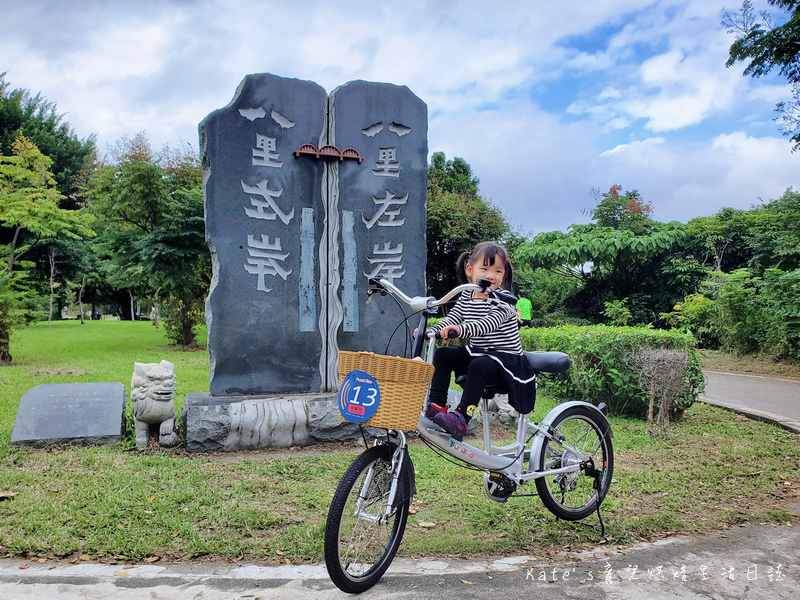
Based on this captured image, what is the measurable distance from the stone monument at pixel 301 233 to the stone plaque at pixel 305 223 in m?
0.01

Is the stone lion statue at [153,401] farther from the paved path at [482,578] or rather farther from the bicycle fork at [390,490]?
the bicycle fork at [390,490]

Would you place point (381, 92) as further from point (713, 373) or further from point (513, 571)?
point (713, 373)

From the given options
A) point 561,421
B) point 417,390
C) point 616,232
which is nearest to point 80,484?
point 417,390

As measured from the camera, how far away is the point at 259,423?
16.4 ft

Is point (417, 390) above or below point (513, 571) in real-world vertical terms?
above

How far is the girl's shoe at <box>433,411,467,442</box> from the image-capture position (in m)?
2.76

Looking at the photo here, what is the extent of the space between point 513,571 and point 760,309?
11.5 metres

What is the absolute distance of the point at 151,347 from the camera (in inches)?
563

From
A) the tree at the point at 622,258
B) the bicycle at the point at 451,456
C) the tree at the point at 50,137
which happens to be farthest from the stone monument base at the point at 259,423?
the tree at the point at 50,137

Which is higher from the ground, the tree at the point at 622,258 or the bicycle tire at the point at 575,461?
the tree at the point at 622,258

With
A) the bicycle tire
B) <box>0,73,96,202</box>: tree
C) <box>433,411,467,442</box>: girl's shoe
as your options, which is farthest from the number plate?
<box>0,73,96,202</box>: tree

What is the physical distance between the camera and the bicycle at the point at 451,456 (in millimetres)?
2441

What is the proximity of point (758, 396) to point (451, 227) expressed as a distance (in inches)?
420

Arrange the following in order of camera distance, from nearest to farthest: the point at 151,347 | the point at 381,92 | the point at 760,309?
the point at 381,92 → the point at 760,309 → the point at 151,347
